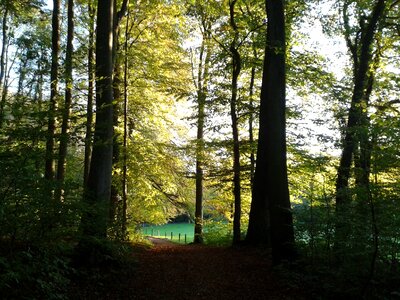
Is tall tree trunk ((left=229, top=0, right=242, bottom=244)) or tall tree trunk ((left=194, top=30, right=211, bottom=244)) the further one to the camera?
tall tree trunk ((left=194, top=30, right=211, bottom=244))

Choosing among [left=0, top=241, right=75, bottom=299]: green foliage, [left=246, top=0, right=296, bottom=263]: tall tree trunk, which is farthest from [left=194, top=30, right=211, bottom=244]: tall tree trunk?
[left=0, top=241, right=75, bottom=299]: green foliage

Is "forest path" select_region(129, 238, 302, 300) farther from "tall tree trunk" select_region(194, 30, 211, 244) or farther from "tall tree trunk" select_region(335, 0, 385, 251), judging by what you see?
"tall tree trunk" select_region(194, 30, 211, 244)

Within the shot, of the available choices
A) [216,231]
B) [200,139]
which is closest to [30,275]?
[200,139]

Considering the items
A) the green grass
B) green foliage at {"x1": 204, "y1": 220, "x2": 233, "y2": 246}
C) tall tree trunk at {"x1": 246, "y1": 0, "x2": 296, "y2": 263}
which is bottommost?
the green grass

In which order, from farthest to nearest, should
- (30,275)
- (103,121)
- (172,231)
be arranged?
(172,231) < (103,121) < (30,275)

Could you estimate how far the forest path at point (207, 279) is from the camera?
5844mm

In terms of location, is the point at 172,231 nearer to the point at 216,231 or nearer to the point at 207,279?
the point at 216,231

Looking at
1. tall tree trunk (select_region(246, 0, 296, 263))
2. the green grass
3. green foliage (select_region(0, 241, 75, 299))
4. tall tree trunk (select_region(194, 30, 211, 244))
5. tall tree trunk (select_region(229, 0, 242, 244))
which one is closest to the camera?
green foliage (select_region(0, 241, 75, 299))

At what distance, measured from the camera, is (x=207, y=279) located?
6820 millimetres

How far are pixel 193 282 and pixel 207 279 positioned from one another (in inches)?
14.1

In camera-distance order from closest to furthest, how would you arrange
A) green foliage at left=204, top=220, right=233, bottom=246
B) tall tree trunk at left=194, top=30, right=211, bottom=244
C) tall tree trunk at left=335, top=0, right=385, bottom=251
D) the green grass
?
tall tree trunk at left=335, top=0, right=385, bottom=251 → tall tree trunk at left=194, top=30, right=211, bottom=244 → green foliage at left=204, top=220, right=233, bottom=246 → the green grass

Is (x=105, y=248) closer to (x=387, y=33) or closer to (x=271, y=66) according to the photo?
(x=271, y=66)

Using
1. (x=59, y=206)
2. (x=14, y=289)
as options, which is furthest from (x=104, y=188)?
(x=14, y=289)

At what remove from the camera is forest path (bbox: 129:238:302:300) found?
5844 millimetres
